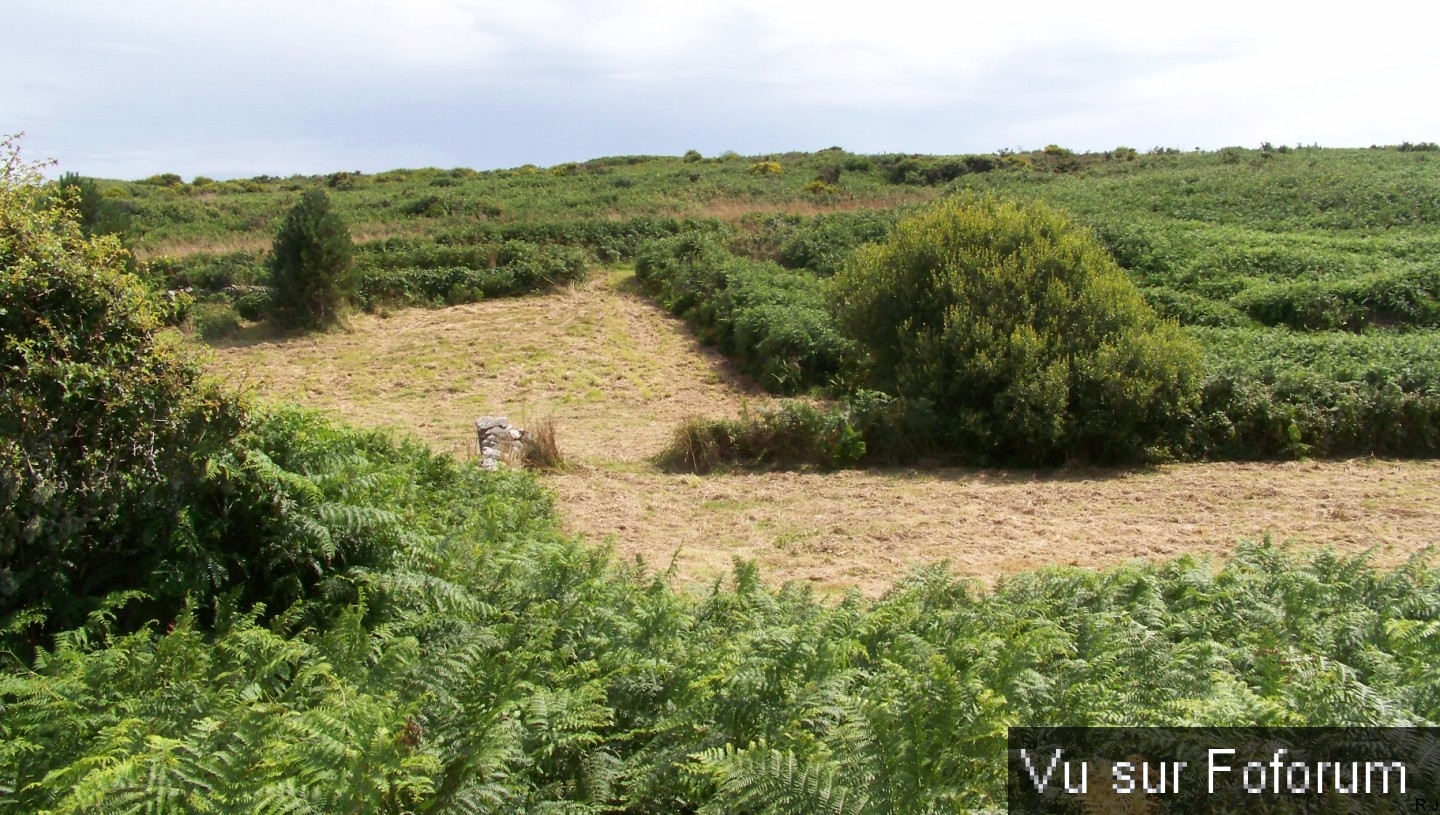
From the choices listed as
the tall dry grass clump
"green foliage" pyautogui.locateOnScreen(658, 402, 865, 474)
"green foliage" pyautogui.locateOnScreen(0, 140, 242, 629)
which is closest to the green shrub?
the tall dry grass clump

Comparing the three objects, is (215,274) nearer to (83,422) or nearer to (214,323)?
(214,323)

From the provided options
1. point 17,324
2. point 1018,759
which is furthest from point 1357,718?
point 17,324

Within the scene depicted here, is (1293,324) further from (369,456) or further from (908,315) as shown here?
(369,456)

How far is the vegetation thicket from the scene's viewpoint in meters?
2.87

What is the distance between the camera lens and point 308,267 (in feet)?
54.9

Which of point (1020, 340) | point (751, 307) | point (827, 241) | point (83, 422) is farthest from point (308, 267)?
point (83, 422)

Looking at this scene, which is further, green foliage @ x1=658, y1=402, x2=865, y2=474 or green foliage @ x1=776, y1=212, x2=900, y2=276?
green foliage @ x1=776, y1=212, x2=900, y2=276

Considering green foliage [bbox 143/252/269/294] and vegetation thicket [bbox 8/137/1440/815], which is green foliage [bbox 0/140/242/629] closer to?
vegetation thicket [bbox 8/137/1440/815]

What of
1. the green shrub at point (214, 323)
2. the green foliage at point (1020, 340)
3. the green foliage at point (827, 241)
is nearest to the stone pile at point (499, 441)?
the green foliage at point (1020, 340)

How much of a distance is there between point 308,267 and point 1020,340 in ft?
41.0

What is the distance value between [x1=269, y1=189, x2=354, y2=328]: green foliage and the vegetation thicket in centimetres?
1272

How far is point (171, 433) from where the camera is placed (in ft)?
13.5

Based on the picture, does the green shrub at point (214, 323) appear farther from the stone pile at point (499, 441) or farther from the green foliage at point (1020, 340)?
the green foliage at point (1020, 340)

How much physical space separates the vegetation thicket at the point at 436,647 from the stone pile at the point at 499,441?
165 inches
